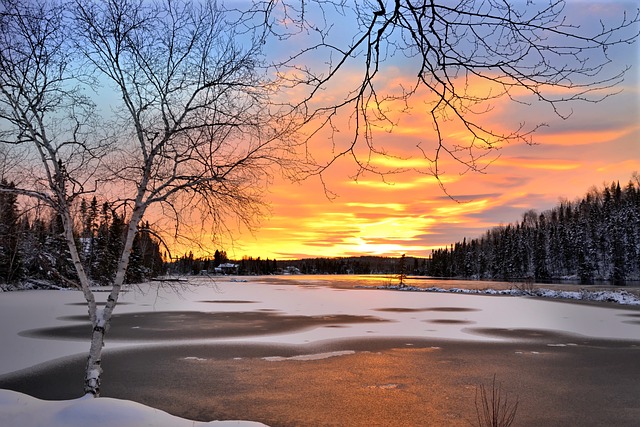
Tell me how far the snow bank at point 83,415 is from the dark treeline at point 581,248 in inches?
2501

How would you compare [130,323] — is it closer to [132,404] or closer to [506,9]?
[132,404]

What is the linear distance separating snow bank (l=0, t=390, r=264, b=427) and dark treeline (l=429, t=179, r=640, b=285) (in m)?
63.5

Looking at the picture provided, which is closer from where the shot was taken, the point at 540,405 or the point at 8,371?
the point at 540,405

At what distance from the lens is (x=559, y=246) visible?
296ft

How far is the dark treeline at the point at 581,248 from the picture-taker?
74.6m

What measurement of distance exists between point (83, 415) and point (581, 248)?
281 ft

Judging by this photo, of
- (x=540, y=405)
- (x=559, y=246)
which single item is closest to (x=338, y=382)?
(x=540, y=405)

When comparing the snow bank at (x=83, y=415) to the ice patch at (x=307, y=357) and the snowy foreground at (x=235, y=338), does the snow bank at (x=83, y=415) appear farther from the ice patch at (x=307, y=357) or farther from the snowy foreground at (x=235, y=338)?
the ice patch at (x=307, y=357)

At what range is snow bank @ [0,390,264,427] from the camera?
5641 mm

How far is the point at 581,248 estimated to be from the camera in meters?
78.4

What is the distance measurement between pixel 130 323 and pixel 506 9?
17.9 meters

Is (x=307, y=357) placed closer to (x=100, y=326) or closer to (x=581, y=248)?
(x=100, y=326)

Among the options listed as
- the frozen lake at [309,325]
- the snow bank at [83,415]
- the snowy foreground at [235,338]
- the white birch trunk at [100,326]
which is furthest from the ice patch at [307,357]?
the snow bank at [83,415]

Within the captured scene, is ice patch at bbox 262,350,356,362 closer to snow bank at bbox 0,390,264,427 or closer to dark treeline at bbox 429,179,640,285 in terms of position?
snow bank at bbox 0,390,264,427
